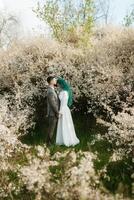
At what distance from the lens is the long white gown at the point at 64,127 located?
1909cm

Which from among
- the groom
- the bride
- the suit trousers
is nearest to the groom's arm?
the groom

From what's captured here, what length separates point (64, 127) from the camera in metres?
19.2

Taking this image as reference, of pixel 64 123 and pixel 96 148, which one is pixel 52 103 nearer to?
pixel 64 123

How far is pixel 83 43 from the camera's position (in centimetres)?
2533

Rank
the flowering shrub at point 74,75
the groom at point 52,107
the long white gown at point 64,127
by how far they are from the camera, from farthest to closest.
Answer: the flowering shrub at point 74,75 → the long white gown at point 64,127 → the groom at point 52,107

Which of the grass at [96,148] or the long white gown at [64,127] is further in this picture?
the long white gown at [64,127]

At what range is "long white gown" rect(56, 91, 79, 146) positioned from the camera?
19.1 metres

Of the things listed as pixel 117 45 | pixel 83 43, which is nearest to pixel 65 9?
pixel 83 43

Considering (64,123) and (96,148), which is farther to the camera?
(64,123)

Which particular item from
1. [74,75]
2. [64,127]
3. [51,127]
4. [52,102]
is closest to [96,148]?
[51,127]

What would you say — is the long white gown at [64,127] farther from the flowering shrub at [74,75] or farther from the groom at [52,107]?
the flowering shrub at [74,75]

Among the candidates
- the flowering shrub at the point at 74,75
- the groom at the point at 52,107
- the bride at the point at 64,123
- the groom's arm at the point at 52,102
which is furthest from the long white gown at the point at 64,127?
the flowering shrub at the point at 74,75

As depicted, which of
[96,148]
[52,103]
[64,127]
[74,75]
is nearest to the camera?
[96,148]

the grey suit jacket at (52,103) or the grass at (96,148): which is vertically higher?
the grey suit jacket at (52,103)
